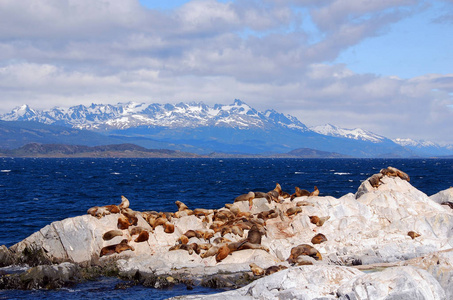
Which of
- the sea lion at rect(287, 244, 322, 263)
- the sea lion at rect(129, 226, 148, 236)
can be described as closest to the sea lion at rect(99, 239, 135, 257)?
the sea lion at rect(129, 226, 148, 236)

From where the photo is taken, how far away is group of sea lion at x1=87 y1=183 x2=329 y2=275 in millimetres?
23797

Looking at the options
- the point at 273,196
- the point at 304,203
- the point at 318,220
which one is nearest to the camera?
the point at 318,220

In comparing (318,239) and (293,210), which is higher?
(293,210)

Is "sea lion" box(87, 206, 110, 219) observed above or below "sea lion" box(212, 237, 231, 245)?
above

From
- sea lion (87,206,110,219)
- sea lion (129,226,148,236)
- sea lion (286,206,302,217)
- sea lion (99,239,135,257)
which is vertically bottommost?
sea lion (99,239,135,257)

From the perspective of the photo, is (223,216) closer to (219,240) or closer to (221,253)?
(219,240)

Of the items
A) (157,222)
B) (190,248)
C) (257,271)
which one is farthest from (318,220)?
(157,222)

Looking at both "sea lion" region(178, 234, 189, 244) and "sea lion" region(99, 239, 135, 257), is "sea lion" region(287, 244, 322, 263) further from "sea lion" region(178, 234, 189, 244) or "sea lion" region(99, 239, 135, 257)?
"sea lion" region(99, 239, 135, 257)

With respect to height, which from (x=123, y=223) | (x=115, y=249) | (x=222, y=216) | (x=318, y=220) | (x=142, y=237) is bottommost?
(x=115, y=249)

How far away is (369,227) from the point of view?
26.9 m

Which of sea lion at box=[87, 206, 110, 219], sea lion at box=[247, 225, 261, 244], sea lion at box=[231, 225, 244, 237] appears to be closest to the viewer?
sea lion at box=[247, 225, 261, 244]

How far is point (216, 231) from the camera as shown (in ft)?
89.0

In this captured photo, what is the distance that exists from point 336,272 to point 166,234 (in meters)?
14.5

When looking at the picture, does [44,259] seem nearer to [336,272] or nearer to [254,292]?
[254,292]
